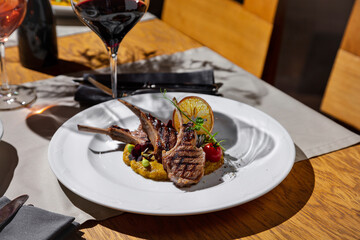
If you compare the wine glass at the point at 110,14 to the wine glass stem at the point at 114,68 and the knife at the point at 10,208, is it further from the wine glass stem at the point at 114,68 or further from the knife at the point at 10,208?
the knife at the point at 10,208

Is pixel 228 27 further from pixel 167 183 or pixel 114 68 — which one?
pixel 167 183

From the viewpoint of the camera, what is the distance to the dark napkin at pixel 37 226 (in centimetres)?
65

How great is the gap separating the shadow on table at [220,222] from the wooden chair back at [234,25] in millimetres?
1015

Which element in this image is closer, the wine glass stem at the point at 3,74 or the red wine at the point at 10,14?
the red wine at the point at 10,14

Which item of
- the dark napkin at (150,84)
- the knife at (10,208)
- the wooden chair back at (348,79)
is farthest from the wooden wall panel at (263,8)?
the knife at (10,208)

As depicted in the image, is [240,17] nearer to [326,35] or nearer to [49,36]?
[49,36]

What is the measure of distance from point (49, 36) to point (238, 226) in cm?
83

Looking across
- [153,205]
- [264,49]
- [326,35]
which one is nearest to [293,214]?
[153,205]

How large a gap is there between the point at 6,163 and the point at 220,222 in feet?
1.50

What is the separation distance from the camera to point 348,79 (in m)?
1.50

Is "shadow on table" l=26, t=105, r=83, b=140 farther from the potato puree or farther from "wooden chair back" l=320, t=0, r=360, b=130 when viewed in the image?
"wooden chair back" l=320, t=0, r=360, b=130

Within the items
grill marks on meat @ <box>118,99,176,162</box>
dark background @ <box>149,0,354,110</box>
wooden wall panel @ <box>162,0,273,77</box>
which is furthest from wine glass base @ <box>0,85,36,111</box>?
dark background @ <box>149,0,354,110</box>

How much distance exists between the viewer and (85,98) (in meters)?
1.09

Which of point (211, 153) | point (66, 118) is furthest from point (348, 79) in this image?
point (66, 118)
